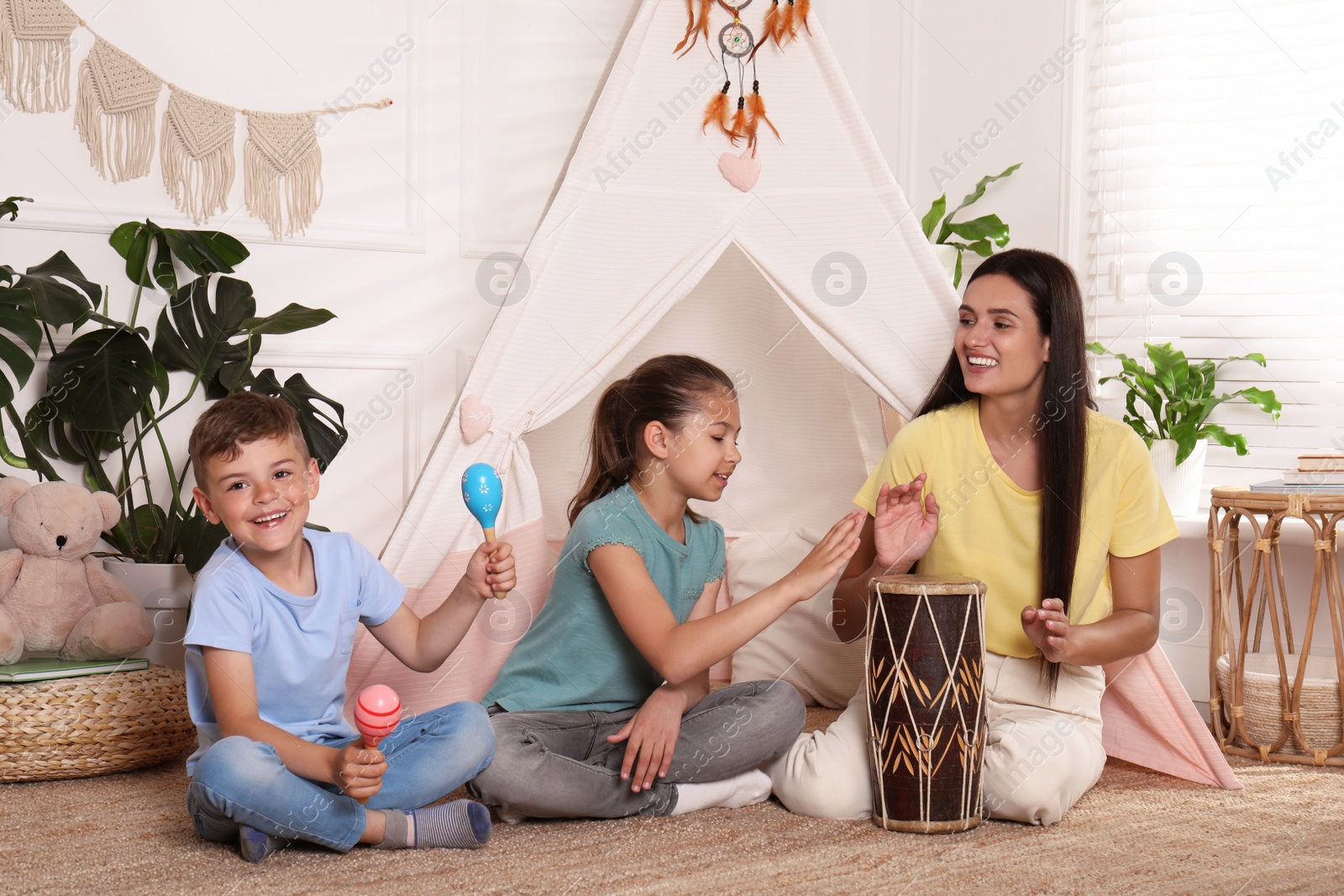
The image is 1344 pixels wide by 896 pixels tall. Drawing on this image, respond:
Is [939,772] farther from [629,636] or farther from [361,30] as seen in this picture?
[361,30]

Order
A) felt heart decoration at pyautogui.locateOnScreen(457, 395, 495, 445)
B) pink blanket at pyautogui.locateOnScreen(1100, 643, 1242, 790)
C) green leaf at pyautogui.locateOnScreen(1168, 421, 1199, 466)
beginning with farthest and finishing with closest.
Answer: green leaf at pyautogui.locateOnScreen(1168, 421, 1199, 466) < felt heart decoration at pyautogui.locateOnScreen(457, 395, 495, 445) < pink blanket at pyautogui.locateOnScreen(1100, 643, 1242, 790)

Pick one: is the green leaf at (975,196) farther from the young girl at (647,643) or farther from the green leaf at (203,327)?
the green leaf at (203,327)

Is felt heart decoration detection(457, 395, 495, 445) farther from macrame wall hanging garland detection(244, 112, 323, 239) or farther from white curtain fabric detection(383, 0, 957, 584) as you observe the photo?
macrame wall hanging garland detection(244, 112, 323, 239)

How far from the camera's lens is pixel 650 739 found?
1.71 meters

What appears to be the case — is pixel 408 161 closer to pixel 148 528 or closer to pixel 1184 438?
pixel 148 528

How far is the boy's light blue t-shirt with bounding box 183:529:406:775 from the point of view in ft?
5.12

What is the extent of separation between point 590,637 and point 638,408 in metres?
0.39

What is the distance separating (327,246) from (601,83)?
35.1 inches

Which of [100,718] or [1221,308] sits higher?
[1221,308]

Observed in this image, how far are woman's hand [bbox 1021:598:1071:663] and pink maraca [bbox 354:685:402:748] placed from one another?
3.01 ft

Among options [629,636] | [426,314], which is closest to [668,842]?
[629,636]

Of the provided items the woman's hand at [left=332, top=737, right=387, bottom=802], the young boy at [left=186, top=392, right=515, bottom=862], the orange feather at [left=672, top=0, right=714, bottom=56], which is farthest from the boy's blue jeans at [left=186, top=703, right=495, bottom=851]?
the orange feather at [left=672, top=0, right=714, bottom=56]

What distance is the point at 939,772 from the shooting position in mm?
1684

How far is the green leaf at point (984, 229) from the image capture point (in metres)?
2.92
